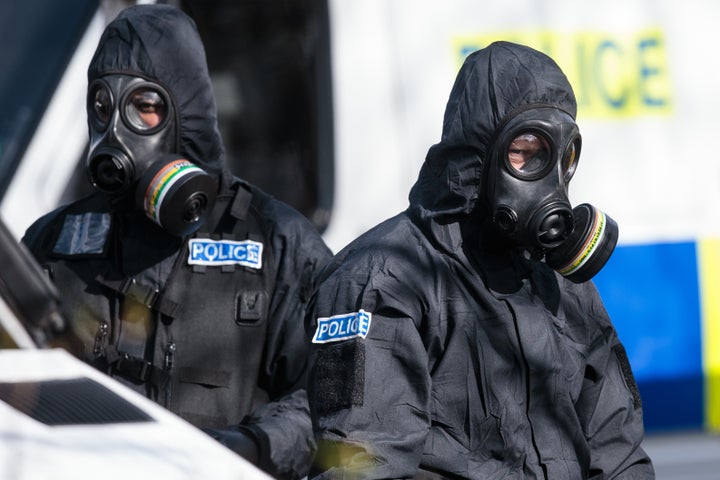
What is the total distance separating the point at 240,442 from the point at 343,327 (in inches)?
24.4

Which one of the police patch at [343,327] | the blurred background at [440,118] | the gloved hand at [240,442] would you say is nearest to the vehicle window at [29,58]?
the blurred background at [440,118]

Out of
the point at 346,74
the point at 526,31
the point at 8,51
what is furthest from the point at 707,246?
the point at 8,51

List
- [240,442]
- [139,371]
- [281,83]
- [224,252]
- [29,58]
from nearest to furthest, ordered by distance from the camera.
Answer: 1. [240,442]
2. [139,371]
3. [224,252]
4. [29,58]
5. [281,83]

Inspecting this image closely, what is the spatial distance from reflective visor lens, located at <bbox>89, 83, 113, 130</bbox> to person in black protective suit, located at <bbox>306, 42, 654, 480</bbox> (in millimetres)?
855

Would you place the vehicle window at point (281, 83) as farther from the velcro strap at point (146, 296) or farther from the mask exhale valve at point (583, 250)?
the mask exhale valve at point (583, 250)

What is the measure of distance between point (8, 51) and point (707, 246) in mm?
2304

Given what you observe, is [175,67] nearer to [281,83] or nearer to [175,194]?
[175,194]

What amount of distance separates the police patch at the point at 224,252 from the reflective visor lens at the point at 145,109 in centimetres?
31

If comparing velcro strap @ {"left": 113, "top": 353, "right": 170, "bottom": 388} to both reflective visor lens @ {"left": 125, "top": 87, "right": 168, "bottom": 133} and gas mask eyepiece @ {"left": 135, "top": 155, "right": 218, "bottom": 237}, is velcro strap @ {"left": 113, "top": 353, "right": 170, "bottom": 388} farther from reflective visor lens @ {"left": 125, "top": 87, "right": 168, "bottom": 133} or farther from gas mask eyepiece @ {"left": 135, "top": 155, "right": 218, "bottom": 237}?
reflective visor lens @ {"left": 125, "top": 87, "right": 168, "bottom": 133}

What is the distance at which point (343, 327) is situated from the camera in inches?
113

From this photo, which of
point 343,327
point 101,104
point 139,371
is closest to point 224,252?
point 139,371

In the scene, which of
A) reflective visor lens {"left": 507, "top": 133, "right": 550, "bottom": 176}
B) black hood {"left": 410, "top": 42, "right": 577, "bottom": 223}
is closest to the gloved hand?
black hood {"left": 410, "top": 42, "right": 577, "bottom": 223}

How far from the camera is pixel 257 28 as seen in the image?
470 cm

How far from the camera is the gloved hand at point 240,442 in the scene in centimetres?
333
